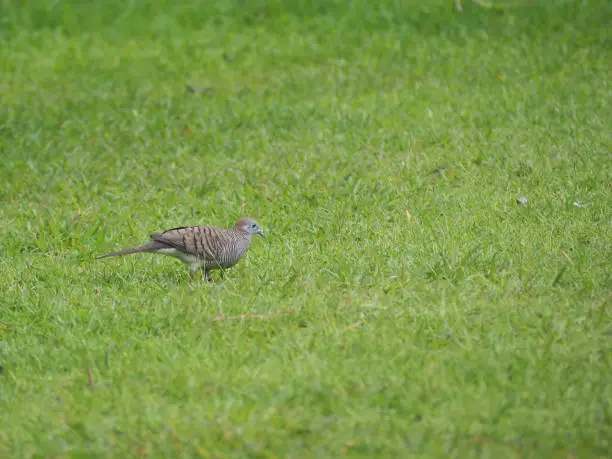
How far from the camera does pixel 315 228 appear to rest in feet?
25.7

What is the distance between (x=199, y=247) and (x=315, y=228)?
1433 mm

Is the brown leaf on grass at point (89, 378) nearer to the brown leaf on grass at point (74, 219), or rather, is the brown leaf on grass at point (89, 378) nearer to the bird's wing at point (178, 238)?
the bird's wing at point (178, 238)

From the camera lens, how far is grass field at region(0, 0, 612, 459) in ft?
15.7

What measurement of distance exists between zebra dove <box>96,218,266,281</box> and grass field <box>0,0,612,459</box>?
17 centimetres

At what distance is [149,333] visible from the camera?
593 cm

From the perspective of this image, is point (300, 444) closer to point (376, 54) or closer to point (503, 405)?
point (503, 405)

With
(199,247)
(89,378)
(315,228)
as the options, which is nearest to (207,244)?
(199,247)

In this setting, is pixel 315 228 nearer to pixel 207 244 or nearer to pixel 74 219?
pixel 207 244

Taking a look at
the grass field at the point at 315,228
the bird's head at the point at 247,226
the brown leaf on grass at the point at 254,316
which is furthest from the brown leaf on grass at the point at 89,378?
the bird's head at the point at 247,226

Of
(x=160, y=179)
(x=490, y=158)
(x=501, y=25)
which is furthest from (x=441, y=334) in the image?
(x=501, y=25)

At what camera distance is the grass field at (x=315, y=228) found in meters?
4.79

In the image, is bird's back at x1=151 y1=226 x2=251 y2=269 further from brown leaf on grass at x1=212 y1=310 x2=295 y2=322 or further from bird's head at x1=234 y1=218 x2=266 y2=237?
brown leaf on grass at x1=212 y1=310 x2=295 y2=322

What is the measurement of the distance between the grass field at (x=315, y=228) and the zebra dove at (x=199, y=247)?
17 cm

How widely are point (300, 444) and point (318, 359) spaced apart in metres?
0.88
